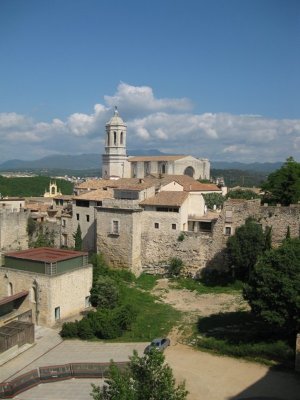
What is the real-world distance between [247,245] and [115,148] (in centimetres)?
4066

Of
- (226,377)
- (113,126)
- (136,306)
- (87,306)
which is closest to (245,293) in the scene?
(226,377)

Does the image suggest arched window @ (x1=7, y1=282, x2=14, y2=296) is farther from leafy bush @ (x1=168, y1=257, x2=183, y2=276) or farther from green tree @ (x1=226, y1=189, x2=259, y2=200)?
green tree @ (x1=226, y1=189, x2=259, y2=200)

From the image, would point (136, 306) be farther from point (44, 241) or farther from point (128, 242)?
point (44, 241)

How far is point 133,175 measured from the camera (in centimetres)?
7000

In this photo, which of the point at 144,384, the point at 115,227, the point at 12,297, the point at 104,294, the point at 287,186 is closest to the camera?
the point at 144,384

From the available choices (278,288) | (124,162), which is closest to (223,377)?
(278,288)

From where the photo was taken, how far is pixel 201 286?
32500 mm

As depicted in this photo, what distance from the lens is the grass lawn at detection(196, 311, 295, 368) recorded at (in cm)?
2008

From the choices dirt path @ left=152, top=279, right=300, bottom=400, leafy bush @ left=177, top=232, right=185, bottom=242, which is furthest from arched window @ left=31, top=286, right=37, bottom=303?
leafy bush @ left=177, top=232, right=185, bottom=242

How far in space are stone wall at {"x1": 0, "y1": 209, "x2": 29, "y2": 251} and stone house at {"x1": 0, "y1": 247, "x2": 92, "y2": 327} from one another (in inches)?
404

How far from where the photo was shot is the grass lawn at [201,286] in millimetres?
31277

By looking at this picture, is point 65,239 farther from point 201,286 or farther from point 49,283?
point 49,283

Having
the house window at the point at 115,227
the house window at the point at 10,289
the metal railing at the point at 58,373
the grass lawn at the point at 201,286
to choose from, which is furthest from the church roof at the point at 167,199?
the metal railing at the point at 58,373

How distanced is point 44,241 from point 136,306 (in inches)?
591
